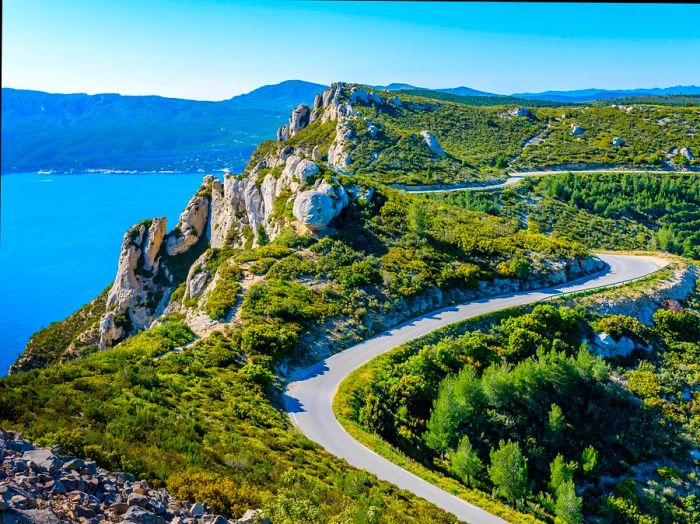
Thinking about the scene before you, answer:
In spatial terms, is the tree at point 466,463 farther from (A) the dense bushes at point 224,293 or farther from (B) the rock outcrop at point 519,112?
(B) the rock outcrop at point 519,112

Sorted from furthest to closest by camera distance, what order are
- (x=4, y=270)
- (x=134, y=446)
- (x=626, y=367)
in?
1. (x=4, y=270)
2. (x=626, y=367)
3. (x=134, y=446)

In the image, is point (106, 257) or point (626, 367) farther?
point (106, 257)

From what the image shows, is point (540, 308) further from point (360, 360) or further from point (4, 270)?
point (4, 270)

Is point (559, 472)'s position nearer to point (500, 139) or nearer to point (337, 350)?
point (337, 350)

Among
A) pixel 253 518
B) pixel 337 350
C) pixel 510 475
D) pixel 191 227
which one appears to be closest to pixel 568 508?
pixel 510 475

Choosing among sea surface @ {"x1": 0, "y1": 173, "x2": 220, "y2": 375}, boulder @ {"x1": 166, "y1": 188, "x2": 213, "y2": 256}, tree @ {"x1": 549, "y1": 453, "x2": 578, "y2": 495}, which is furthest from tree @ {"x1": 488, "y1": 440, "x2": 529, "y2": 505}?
sea surface @ {"x1": 0, "y1": 173, "x2": 220, "y2": 375}

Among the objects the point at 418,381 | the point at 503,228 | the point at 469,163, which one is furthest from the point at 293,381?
the point at 469,163
